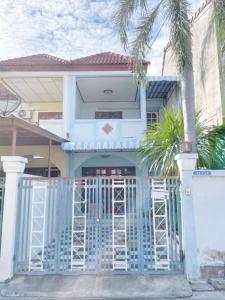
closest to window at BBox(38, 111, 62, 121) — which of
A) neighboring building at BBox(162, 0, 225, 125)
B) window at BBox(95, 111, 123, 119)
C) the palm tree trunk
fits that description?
window at BBox(95, 111, 123, 119)

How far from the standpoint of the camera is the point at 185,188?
893 cm

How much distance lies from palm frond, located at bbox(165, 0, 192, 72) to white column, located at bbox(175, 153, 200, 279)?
12.5 feet

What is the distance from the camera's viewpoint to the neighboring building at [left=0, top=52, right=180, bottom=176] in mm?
17641

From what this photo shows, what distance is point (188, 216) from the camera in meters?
8.79

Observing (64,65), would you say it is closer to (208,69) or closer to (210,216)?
(208,69)

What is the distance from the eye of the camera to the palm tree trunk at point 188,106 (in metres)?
10.4

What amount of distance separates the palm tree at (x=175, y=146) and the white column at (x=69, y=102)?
699 cm

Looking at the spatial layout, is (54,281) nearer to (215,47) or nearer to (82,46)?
(82,46)

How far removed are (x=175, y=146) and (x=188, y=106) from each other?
164 centimetres

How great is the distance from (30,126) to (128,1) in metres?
6.73

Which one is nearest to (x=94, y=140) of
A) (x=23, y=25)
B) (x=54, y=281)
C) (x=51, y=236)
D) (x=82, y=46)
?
(x=82, y=46)

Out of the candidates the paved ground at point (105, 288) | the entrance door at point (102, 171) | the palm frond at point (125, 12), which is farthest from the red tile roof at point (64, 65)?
the paved ground at point (105, 288)

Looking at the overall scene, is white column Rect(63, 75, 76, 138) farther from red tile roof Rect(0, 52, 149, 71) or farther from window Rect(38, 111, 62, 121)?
window Rect(38, 111, 62, 121)

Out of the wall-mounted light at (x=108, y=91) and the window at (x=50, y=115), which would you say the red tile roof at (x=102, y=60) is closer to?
the wall-mounted light at (x=108, y=91)
